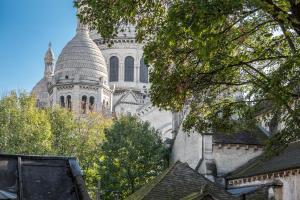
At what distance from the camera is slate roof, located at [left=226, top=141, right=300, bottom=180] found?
29.7 meters

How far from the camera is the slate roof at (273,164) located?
29711 mm

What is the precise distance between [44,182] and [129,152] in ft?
96.9

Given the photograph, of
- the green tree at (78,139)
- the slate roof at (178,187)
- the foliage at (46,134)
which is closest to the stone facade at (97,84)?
the green tree at (78,139)

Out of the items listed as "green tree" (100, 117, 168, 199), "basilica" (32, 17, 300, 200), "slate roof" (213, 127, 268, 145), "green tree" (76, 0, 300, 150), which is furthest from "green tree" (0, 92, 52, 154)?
"green tree" (76, 0, 300, 150)

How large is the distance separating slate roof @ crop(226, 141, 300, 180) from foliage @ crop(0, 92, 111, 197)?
37.8ft

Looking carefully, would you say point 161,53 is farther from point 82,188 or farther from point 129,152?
point 129,152

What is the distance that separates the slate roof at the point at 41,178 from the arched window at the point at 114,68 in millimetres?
77771

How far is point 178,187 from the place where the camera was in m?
25.7

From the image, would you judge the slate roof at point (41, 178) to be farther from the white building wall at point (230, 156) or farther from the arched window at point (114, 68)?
the arched window at point (114, 68)

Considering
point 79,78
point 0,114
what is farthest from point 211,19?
point 79,78

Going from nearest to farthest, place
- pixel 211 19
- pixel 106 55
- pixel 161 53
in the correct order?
pixel 211 19, pixel 161 53, pixel 106 55

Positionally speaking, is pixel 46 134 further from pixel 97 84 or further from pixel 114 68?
pixel 114 68

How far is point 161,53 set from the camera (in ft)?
53.6

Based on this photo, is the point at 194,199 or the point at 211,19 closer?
the point at 211,19
